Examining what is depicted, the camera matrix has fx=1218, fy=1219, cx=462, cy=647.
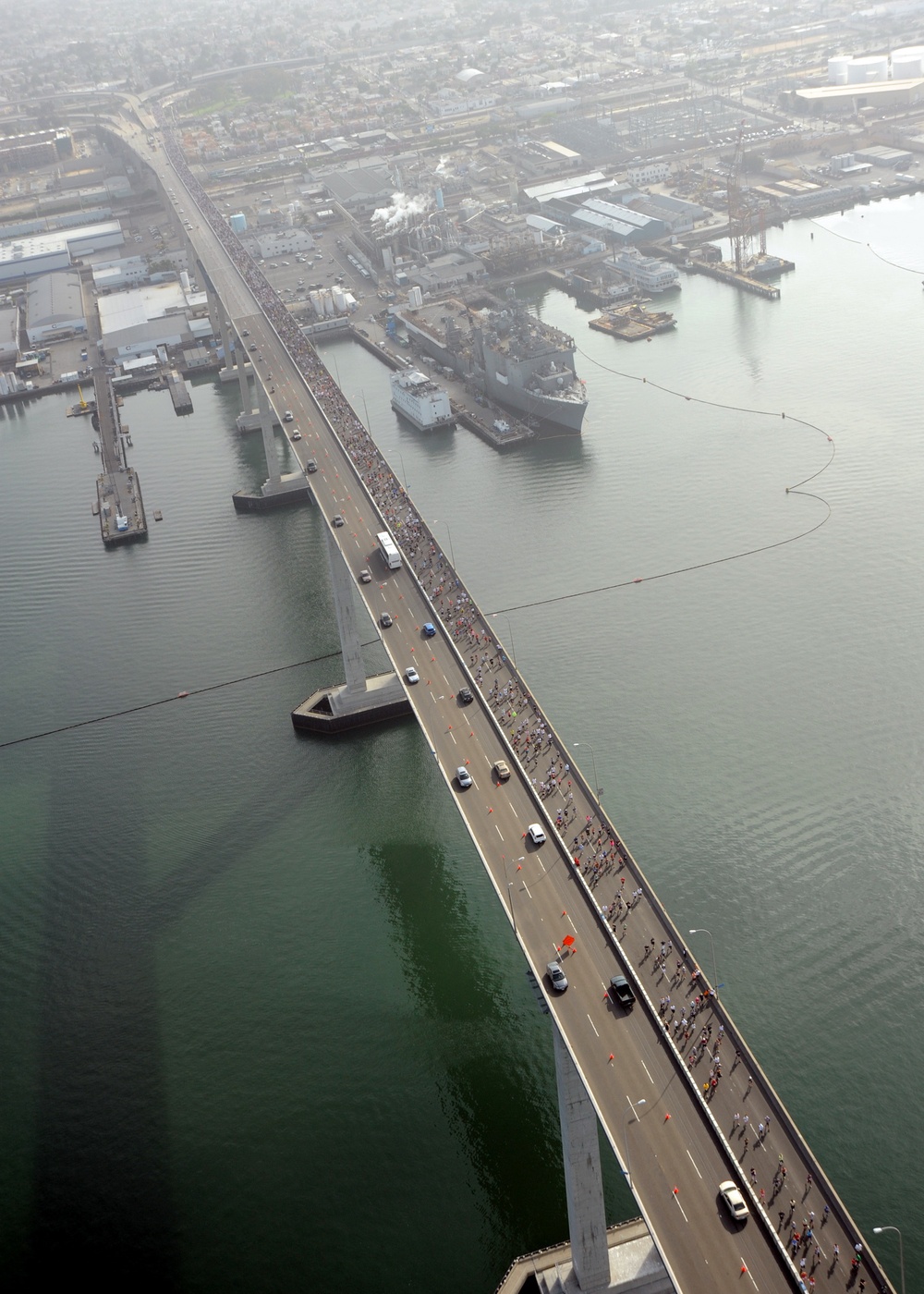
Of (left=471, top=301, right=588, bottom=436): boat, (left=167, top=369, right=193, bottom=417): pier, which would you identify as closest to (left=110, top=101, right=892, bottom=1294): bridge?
(left=471, top=301, right=588, bottom=436): boat

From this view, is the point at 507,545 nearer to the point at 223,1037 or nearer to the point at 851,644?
the point at 851,644

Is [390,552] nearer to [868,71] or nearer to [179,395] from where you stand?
[179,395]

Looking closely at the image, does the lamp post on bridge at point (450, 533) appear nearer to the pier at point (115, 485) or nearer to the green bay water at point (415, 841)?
the green bay water at point (415, 841)

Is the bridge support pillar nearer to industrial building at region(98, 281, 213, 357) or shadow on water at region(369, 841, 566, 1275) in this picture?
shadow on water at region(369, 841, 566, 1275)

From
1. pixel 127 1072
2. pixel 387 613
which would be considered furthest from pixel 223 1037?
pixel 387 613

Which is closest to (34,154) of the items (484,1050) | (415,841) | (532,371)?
(532,371)

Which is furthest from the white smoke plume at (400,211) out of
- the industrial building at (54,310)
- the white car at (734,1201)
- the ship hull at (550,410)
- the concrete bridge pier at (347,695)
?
the white car at (734,1201)

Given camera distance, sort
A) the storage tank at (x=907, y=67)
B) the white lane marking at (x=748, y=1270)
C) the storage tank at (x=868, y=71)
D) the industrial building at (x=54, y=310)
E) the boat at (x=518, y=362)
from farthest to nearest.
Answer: the storage tank at (x=868, y=71), the storage tank at (x=907, y=67), the industrial building at (x=54, y=310), the boat at (x=518, y=362), the white lane marking at (x=748, y=1270)
